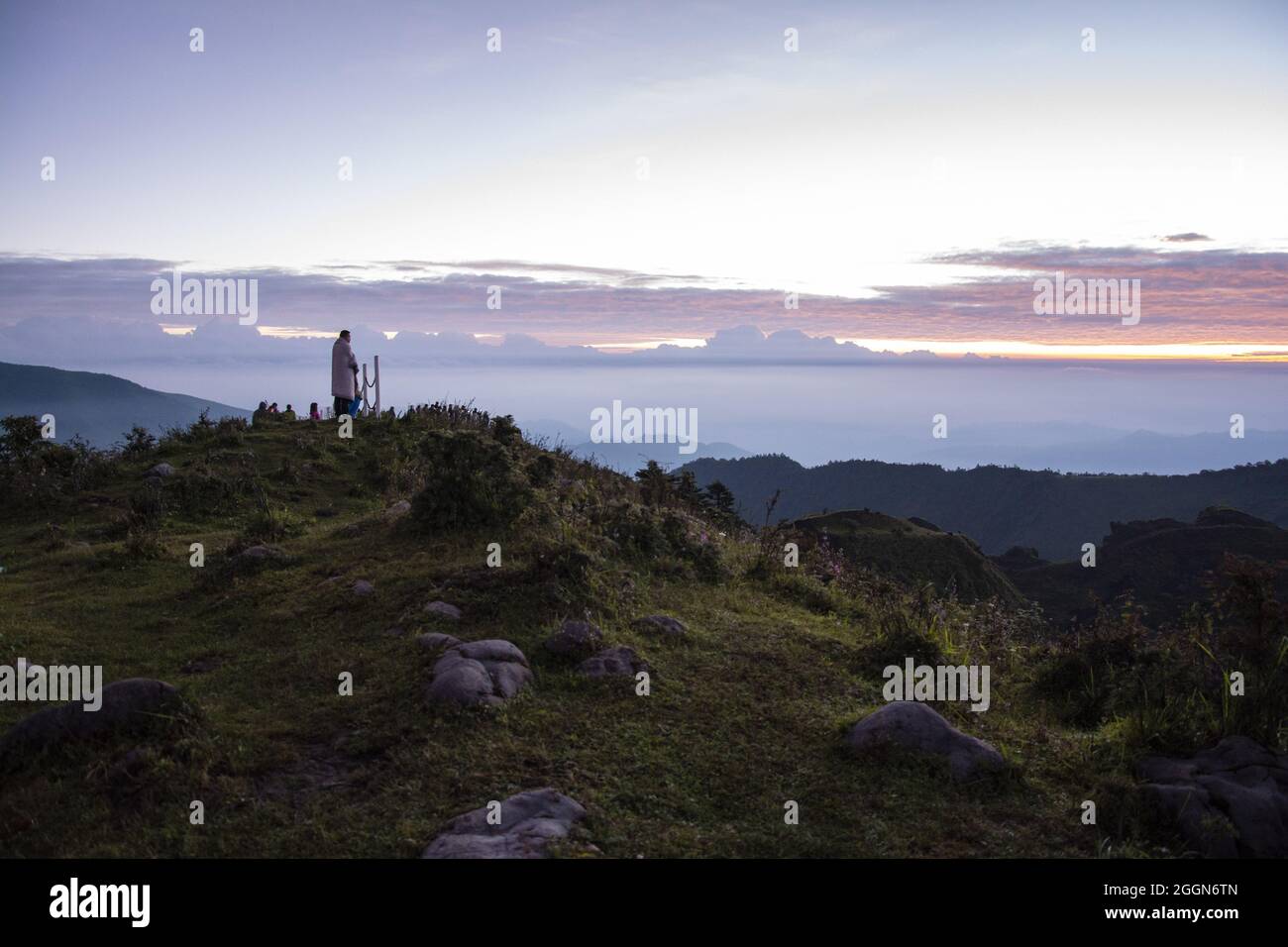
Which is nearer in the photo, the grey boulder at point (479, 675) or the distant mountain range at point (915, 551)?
the grey boulder at point (479, 675)

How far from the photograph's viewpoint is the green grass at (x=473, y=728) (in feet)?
18.9

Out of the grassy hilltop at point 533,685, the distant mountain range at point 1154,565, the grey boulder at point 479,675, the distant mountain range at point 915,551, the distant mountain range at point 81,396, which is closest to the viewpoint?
the grassy hilltop at point 533,685

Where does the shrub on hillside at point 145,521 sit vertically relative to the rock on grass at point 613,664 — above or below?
above

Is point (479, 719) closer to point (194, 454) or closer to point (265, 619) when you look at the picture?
point (265, 619)

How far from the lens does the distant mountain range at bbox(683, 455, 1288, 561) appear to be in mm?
66000

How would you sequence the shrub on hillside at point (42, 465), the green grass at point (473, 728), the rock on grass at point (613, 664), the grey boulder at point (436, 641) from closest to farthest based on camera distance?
the green grass at point (473, 728), the rock on grass at point (613, 664), the grey boulder at point (436, 641), the shrub on hillside at point (42, 465)

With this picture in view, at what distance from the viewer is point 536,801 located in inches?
228

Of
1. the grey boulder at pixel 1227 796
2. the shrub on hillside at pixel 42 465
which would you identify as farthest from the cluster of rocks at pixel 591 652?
the shrub on hillside at pixel 42 465

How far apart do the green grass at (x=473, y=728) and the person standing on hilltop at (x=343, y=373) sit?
9178mm

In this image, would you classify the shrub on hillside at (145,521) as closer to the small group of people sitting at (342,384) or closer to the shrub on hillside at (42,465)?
the shrub on hillside at (42,465)

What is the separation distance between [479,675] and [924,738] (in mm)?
3757
